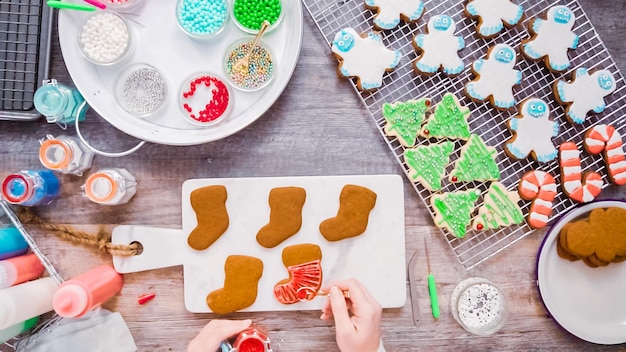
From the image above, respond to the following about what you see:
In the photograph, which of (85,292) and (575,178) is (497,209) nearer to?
(575,178)

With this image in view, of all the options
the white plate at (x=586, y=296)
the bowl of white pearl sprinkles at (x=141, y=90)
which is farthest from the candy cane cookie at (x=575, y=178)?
the bowl of white pearl sprinkles at (x=141, y=90)

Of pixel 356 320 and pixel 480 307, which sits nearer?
pixel 356 320

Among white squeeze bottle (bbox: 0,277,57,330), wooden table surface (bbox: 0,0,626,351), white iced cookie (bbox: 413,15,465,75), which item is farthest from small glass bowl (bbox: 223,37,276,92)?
white squeeze bottle (bbox: 0,277,57,330)

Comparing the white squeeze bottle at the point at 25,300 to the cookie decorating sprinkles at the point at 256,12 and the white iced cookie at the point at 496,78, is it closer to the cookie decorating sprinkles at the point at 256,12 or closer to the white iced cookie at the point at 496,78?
the cookie decorating sprinkles at the point at 256,12

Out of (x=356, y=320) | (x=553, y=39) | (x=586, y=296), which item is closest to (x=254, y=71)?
(x=356, y=320)

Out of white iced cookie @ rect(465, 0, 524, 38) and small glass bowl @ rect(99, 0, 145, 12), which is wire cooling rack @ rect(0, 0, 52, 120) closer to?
small glass bowl @ rect(99, 0, 145, 12)
